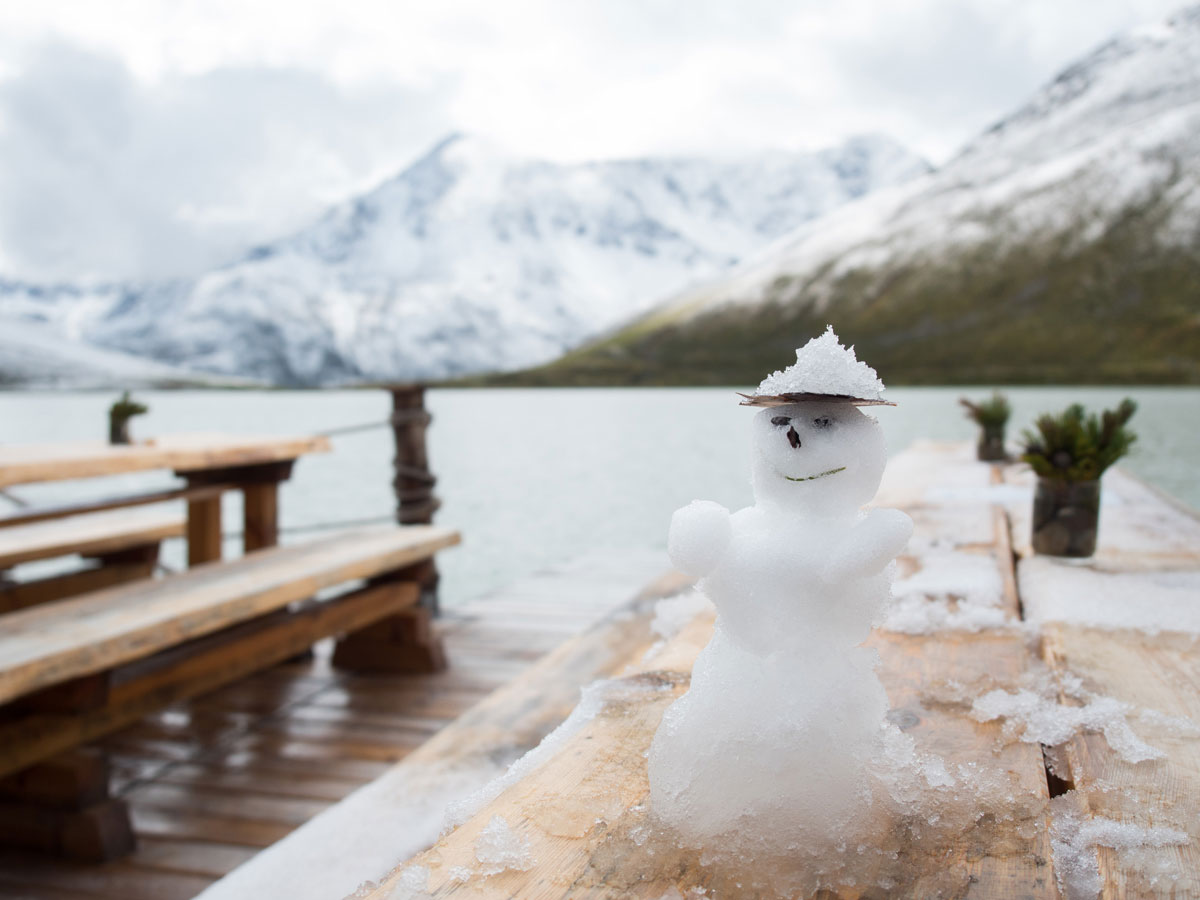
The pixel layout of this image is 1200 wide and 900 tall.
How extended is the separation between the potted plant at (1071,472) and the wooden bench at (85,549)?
434cm

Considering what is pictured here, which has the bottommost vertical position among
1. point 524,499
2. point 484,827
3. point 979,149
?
point 524,499

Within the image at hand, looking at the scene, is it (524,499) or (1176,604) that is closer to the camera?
(1176,604)

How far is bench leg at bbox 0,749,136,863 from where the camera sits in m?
2.39

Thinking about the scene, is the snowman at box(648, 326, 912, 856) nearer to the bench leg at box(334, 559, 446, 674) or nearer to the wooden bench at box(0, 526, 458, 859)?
the wooden bench at box(0, 526, 458, 859)

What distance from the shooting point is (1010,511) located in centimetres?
312

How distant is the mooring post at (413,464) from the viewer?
187 inches

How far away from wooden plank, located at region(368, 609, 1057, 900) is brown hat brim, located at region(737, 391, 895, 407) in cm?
46

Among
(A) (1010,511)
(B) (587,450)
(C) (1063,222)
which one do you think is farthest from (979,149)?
(A) (1010,511)

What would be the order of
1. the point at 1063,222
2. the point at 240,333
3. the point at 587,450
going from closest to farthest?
the point at 587,450, the point at 1063,222, the point at 240,333

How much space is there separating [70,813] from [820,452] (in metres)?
2.60

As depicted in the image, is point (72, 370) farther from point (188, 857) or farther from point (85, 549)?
point (188, 857)

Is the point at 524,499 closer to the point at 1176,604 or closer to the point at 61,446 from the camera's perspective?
the point at 61,446

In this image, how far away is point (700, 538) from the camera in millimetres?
879

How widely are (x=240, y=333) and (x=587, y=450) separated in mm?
187167
